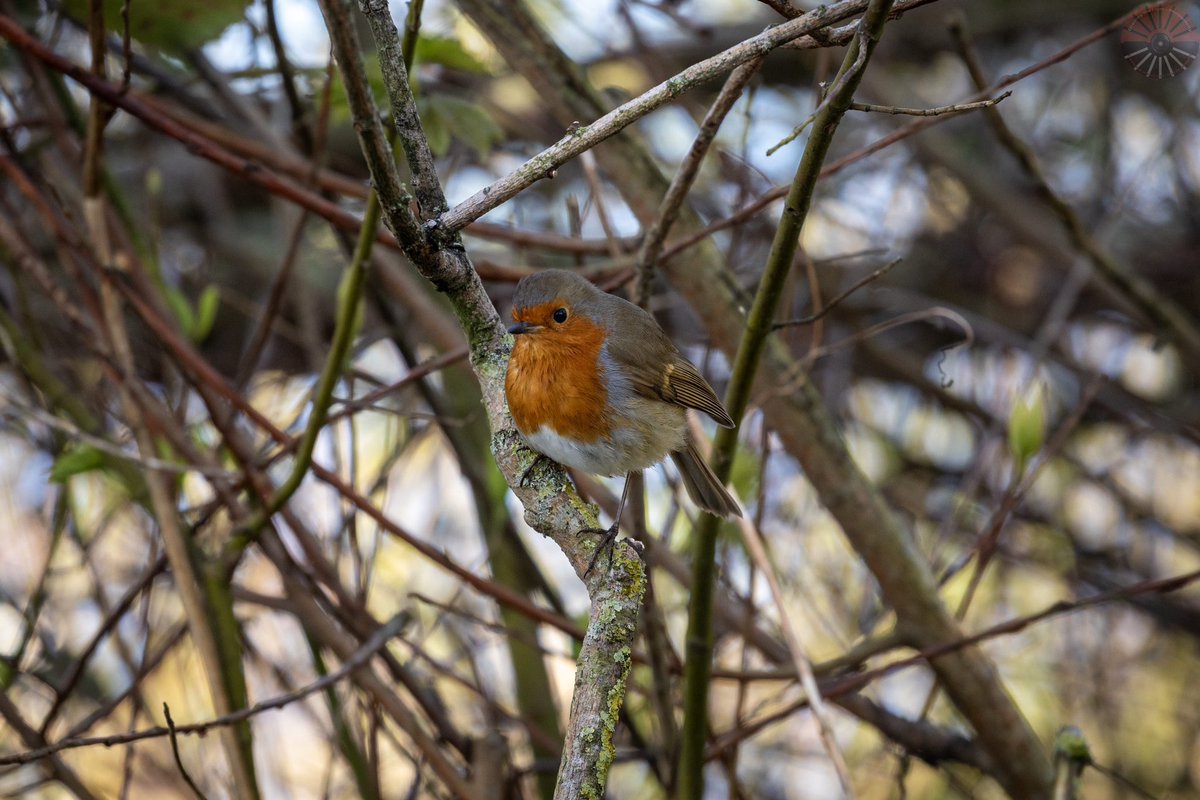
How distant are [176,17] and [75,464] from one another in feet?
3.90

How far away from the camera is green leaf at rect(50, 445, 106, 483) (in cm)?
245

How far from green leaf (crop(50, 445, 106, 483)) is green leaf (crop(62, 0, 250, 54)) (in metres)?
1.09

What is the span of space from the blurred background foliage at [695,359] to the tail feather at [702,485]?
0.22 meters

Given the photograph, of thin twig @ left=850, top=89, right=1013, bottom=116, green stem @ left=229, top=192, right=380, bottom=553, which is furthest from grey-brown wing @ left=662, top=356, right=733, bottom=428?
thin twig @ left=850, top=89, right=1013, bottom=116

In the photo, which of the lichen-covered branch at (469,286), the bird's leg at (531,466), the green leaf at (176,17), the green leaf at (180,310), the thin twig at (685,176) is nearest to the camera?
the lichen-covered branch at (469,286)

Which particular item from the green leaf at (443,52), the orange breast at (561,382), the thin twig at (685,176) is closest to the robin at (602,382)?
the orange breast at (561,382)

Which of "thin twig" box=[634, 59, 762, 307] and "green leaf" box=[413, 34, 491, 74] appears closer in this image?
"thin twig" box=[634, 59, 762, 307]

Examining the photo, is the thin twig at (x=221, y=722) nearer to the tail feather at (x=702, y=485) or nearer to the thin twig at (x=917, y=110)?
the tail feather at (x=702, y=485)

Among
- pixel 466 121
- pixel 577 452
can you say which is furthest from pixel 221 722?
pixel 466 121

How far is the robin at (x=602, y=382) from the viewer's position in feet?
8.21

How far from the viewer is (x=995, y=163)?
17.4ft

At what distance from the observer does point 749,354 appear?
205 cm

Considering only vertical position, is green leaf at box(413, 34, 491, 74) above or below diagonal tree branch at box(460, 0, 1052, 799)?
above

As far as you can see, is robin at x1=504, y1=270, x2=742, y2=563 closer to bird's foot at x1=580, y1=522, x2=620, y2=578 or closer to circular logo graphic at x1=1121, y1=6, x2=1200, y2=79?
bird's foot at x1=580, y1=522, x2=620, y2=578
